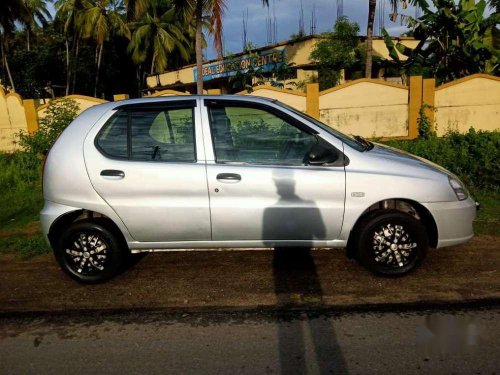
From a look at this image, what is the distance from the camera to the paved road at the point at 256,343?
9.61 ft

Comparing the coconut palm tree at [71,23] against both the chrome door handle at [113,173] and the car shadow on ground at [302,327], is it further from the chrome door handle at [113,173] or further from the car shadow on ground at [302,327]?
the car shadow on ground at [302,327]

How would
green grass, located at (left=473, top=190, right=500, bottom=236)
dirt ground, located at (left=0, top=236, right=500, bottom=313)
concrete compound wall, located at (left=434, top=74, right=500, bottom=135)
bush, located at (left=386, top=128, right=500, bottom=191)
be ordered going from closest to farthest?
dirt ground, located at (left=0, top=236, right=500, bottom=313)
green grass, located at (left=473, top=190, right=500, bottom=236)
bush, located at (left=386, top=128, right=500, bottom=191)
concrete compound wall, located at (left=434, top=74, right=500, bottom=135)

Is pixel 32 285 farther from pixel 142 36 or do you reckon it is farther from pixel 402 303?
pixel 142 36

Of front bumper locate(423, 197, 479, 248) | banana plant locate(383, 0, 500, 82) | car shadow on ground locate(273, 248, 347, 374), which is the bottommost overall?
car shadow on ground locate(273, 248, 347, 374)

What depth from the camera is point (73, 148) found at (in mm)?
4203

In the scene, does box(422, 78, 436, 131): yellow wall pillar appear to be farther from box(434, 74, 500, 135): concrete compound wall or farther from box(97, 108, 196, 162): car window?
box(97, 108, 196, 162): car window

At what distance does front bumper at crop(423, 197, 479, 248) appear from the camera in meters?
4.08

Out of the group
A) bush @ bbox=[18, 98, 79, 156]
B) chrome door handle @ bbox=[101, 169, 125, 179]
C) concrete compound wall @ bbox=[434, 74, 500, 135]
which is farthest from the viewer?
concrete compound wall @ bbox=[434, 74, 500, 135]

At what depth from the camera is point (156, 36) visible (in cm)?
3475

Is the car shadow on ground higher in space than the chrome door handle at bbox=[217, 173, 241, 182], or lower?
lower

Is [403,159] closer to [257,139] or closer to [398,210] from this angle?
[398,210]

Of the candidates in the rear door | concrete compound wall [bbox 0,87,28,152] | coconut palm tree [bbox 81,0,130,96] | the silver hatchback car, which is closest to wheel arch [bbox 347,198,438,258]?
the silver hatchback car

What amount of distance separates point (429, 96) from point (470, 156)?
4.92m

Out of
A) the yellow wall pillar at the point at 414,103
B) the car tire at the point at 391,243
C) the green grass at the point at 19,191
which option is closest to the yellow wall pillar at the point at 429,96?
the yellow wall pillar at the point at 414,103
